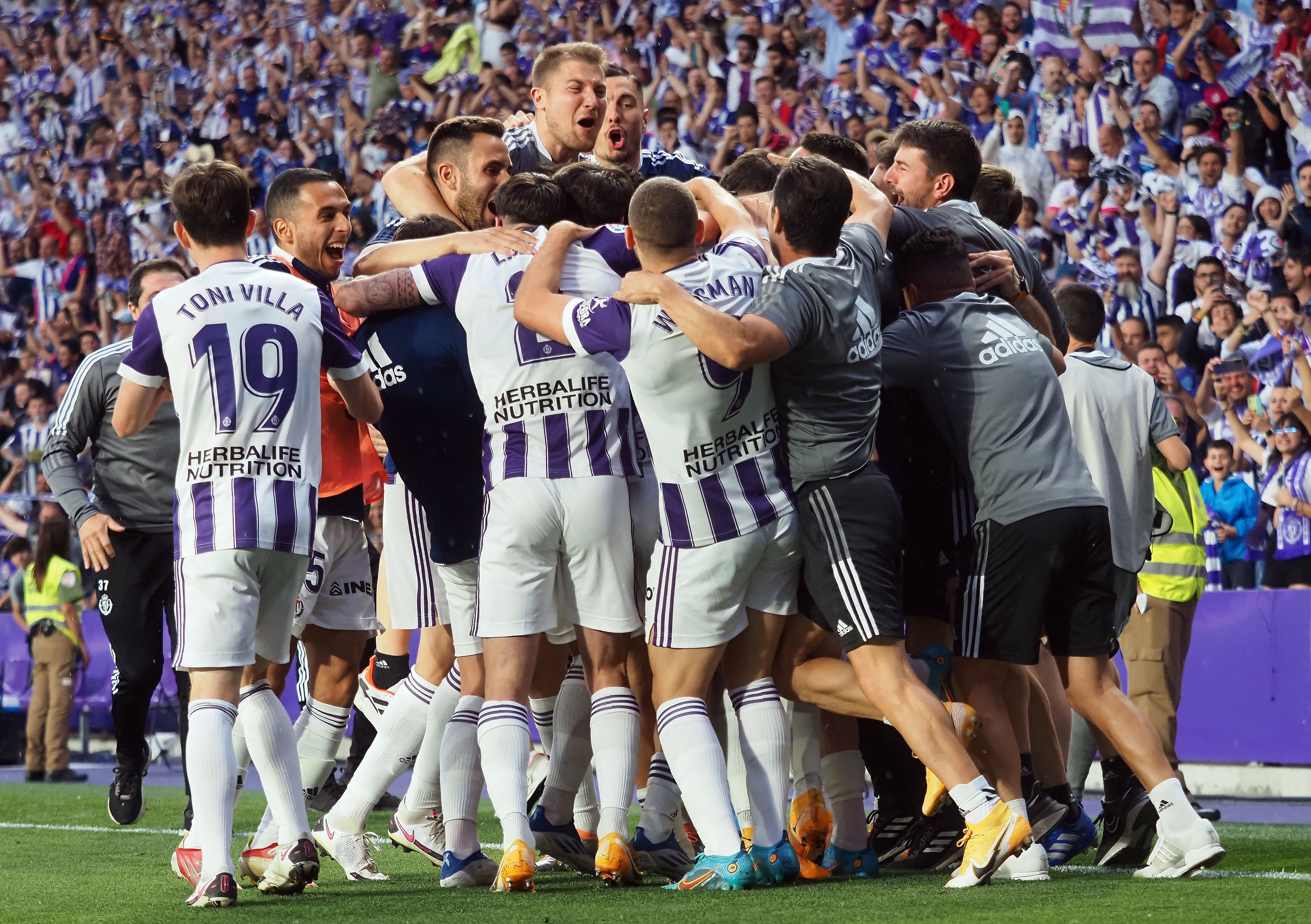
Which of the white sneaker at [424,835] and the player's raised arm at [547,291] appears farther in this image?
the white sneaker at [424,835]

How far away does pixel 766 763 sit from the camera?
203 inches

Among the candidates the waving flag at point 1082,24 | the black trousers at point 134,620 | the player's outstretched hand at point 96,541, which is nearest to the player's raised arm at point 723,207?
the player's outstretched hand at point 96,541

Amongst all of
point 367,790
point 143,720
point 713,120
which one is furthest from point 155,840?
point 713,120

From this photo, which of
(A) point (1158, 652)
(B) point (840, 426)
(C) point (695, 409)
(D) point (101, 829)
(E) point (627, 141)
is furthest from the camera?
(A) point (1158, 652)

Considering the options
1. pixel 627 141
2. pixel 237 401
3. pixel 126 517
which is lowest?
pixel 126 517

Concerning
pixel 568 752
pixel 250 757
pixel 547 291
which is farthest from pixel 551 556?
pixel 250 757

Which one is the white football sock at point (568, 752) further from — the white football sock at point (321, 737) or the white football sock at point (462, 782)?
the white football sock at point (321, 737)

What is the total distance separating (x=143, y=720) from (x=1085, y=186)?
8.76 metres

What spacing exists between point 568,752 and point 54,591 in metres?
8.20

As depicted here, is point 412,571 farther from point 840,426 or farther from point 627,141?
point 627,141

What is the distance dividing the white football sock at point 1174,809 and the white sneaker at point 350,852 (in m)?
2.79

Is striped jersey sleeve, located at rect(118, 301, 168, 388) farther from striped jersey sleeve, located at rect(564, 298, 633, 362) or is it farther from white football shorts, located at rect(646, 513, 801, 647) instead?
white football shorts, located at rect(646, 513, 801, 647)

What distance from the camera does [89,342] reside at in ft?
58.2

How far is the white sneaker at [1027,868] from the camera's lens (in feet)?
16.7
